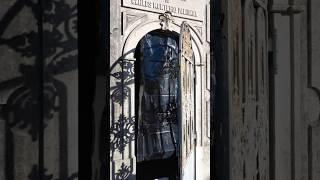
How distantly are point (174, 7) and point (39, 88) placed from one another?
6.08 metres

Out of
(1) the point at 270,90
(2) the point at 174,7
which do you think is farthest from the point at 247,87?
(2) the point at 174,7

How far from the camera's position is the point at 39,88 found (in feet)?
4.46

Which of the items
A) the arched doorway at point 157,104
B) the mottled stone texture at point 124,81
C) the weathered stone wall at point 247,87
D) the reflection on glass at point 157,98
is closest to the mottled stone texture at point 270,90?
the weathered stone wall at point 247,87

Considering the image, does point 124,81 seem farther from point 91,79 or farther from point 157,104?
point 91,79

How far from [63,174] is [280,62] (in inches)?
83.1

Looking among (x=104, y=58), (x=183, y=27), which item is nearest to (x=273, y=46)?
(x=104, y=58)

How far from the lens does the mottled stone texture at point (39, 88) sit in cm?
130

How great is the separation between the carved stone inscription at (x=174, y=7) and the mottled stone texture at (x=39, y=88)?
16.7 ft

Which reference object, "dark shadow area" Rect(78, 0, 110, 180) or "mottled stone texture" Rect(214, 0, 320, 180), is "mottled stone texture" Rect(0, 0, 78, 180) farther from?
"mottled stone texture" Rect(214, 0, 320, 180)

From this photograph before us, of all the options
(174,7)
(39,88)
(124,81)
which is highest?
(174,7)

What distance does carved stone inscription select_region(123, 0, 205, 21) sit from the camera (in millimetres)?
6623

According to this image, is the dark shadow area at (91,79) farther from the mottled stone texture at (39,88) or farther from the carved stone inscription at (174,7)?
the carved stone inscription at (174,7)

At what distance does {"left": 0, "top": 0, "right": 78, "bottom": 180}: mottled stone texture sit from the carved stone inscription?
5080mm

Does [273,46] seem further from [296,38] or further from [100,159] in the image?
[100,159]
